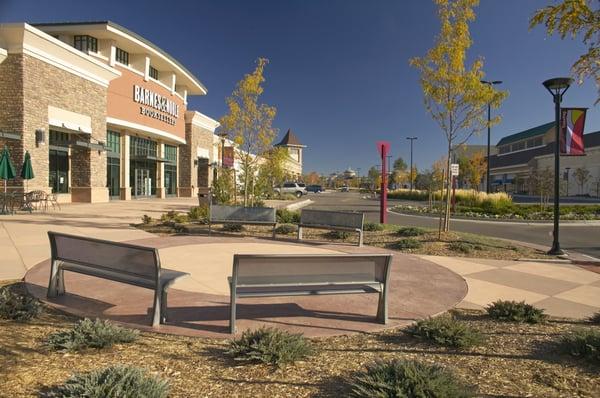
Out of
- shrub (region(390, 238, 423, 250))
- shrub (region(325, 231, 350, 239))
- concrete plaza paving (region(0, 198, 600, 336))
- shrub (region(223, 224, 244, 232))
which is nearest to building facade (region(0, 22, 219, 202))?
concrete plaza paving (region(0, 198, 600, 336))

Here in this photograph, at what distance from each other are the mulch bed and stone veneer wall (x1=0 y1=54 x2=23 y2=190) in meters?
18.1

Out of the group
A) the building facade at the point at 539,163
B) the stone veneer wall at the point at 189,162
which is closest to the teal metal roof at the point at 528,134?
the building facade at the point at 539,163

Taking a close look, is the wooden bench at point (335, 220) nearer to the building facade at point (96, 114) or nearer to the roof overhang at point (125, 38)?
the building facade at point (96, 114)

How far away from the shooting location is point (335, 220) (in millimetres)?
9953

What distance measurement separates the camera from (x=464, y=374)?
9.75ft

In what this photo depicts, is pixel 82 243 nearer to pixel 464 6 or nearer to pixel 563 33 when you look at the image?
pixel 563 33

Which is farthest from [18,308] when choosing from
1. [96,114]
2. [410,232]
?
[96,114]

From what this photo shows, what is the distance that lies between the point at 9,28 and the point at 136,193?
15.7 metres

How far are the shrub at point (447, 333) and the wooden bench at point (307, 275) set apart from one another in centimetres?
54

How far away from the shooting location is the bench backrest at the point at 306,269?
3.78 m

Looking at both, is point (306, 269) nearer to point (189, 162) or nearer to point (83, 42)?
point (83, 42)

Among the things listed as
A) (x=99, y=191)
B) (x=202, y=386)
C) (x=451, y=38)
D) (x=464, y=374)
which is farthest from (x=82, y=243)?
(x=99, y=191)

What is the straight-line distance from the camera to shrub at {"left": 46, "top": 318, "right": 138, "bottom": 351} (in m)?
3.24

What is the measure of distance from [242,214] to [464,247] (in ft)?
19.1
